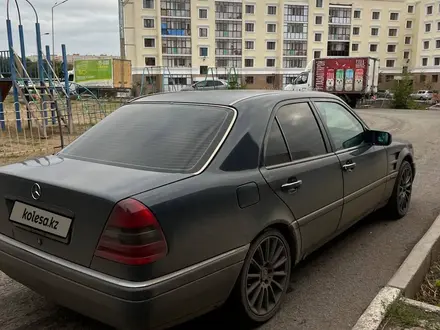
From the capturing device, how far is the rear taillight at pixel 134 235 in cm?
221

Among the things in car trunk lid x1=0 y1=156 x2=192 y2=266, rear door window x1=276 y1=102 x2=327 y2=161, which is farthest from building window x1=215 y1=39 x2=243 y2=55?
car trunk lid x1=0 y1=156 x2=192 y2=266

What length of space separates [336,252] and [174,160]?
2.28 meters

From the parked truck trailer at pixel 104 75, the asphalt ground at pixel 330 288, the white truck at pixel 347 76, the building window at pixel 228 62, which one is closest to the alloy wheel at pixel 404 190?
the asphalt ground at pixel 330 288

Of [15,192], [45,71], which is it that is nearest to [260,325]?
[15,192]

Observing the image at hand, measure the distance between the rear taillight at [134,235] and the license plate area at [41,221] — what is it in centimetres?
34

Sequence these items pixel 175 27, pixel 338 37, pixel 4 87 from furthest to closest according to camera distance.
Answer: pixel 338 37
pixel 175 27
pixel 4 87

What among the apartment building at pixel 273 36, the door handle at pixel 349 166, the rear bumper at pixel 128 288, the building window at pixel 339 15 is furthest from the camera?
the building window at pixel 339 15

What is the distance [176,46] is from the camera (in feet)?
213

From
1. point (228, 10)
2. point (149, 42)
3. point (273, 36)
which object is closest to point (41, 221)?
point (149, 42)

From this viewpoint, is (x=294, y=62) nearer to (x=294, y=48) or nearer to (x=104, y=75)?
(x=294, y=48)

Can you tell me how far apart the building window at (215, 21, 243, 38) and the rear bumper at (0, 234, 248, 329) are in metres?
67.3

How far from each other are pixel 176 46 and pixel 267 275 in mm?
65326

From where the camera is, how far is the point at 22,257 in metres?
2.64

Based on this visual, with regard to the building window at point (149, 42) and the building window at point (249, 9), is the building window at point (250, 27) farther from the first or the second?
the building window at point (149, 42)
